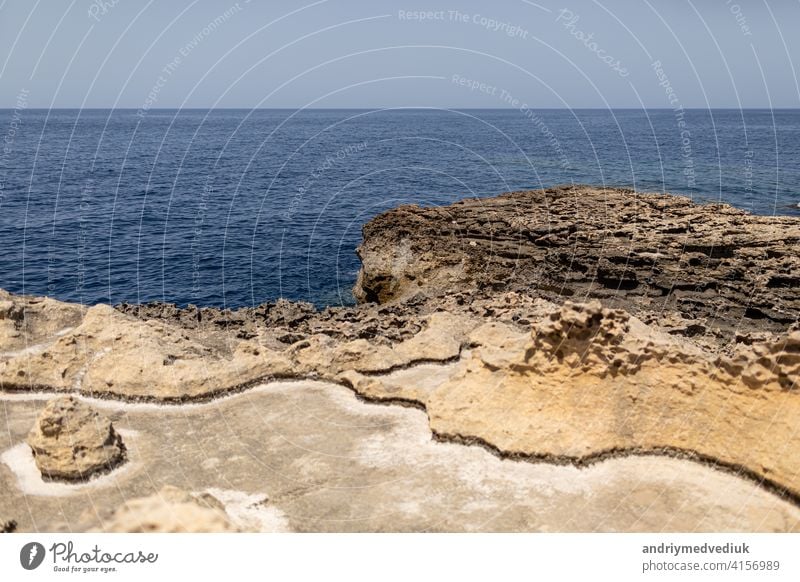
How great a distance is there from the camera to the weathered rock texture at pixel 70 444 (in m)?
18.1

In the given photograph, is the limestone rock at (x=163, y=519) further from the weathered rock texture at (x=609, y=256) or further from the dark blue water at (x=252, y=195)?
the dark blue water at (x=252, y=195)

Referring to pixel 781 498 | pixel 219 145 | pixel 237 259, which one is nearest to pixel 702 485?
pixel 781 498

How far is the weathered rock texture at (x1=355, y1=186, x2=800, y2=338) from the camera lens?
31375 mm

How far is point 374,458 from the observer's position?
18.9 m

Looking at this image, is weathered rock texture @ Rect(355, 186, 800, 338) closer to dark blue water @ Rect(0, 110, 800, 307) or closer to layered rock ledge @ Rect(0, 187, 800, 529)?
layered rock ledge @ Rect(0, 187, 800, 529)

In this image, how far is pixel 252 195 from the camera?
77.2 m

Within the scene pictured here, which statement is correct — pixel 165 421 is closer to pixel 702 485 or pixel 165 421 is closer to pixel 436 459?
pixel 436 459
